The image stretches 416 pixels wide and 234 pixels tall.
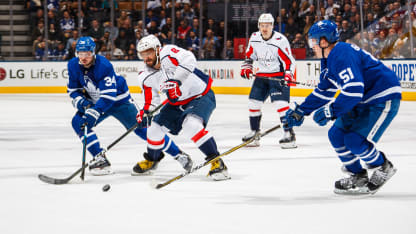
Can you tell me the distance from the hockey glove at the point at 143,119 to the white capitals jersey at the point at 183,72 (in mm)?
251

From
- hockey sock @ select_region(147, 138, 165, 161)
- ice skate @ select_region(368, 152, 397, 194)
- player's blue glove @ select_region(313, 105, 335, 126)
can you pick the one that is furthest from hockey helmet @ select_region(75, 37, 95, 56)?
ice skate @ select_region(368, 152, 397, 194)

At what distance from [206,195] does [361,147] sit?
958 millimetres

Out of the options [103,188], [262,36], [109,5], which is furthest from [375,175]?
[109,5]

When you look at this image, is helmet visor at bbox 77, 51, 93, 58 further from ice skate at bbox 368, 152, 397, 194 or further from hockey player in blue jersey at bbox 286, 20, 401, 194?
ice skate at bbox 368, 152, 397, 194

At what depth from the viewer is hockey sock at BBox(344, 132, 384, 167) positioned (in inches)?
137

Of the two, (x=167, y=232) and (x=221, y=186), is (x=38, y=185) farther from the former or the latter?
(x=167, y=232)

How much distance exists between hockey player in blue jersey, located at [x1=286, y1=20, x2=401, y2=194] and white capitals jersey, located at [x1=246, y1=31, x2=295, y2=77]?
2660 millimetres

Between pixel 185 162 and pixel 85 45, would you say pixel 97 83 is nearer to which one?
pixel 85 45

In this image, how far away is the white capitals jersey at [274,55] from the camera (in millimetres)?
6363

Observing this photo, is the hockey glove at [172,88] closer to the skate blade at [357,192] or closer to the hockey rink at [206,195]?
the hockey rink at [206,195]

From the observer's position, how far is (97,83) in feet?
14.9

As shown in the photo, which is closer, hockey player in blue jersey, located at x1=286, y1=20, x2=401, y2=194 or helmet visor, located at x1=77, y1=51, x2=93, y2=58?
hockey player in blue jersey, located at x1=286, y1=20, x2=401, y2=194

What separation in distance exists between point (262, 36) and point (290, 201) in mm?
3204

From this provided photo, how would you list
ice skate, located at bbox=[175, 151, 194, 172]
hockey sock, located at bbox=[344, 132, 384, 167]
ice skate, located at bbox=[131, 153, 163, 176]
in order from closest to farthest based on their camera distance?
hockey sock, located at bbox=[344, 132, 384, 167] < ice skate, located at bbox=[175, 151, 194, 172] < ice skate, located at bbox=[131, 153, 163, 176]
